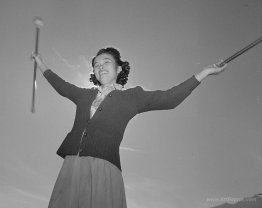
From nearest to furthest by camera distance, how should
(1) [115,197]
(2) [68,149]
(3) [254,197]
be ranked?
(1) [115,197] → (2) [68,149] → (3) [254,197]

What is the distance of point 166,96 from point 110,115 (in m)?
0.67

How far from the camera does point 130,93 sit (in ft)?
11.8

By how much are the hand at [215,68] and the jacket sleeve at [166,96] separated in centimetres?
18

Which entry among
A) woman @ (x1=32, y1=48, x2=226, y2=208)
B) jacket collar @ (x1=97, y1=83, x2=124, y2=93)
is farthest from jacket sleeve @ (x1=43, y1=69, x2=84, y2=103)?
jacket collar @ (x1=97, y1=83, x2=124, y2=93)

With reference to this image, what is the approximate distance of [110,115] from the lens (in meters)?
3.31

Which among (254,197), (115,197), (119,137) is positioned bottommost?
(254,197)

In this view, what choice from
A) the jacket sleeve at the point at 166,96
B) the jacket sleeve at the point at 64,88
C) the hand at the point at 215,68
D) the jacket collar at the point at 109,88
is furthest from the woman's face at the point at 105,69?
the hand at the point at 215,68

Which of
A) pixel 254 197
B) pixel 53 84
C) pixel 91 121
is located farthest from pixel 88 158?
pixel 254 197

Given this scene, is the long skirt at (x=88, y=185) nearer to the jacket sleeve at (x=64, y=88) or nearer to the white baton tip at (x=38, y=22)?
the jacket sleeve at (x=64, y=88)

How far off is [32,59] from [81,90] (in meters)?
1.11

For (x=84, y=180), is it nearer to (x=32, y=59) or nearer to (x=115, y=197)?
(x=115, y=197)

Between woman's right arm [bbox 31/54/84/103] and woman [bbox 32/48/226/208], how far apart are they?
13 millimetres

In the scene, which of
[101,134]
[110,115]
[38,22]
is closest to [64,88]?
[110,115]

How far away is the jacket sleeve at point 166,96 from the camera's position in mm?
3387
